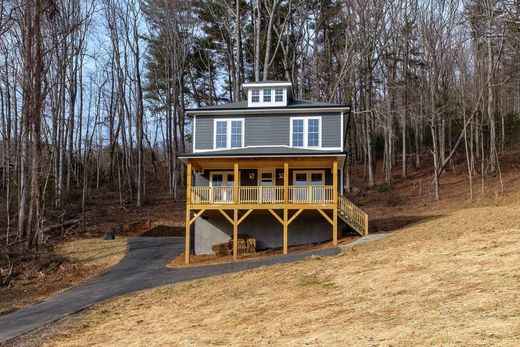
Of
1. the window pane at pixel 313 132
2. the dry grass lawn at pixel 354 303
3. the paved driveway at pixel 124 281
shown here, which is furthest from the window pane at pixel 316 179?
the dry grass lawn at pixel 354 303

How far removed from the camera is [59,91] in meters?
36.3

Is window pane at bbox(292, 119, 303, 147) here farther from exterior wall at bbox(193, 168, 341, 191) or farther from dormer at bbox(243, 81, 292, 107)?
exterior wall at bbox(193, 168, 341, 191)

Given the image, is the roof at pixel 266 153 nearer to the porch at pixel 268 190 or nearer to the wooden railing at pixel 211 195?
the porch at pixel 268 190

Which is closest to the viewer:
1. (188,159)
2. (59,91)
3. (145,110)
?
(188,159)

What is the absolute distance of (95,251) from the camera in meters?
24.5

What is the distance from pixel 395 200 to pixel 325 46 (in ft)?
54.1

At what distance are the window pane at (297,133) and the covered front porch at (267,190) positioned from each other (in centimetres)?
102

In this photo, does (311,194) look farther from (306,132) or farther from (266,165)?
(306,132)

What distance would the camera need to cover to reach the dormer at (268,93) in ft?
78.1

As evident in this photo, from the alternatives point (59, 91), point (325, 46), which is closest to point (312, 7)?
point (325, 46)

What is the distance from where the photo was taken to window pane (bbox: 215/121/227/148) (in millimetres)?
Result: 23422

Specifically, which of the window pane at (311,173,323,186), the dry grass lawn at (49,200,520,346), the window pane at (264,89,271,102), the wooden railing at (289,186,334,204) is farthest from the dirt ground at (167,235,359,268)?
the window pane at (264,89,271,102)

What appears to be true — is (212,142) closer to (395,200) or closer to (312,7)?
(395,200)

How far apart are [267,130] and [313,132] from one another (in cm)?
219
